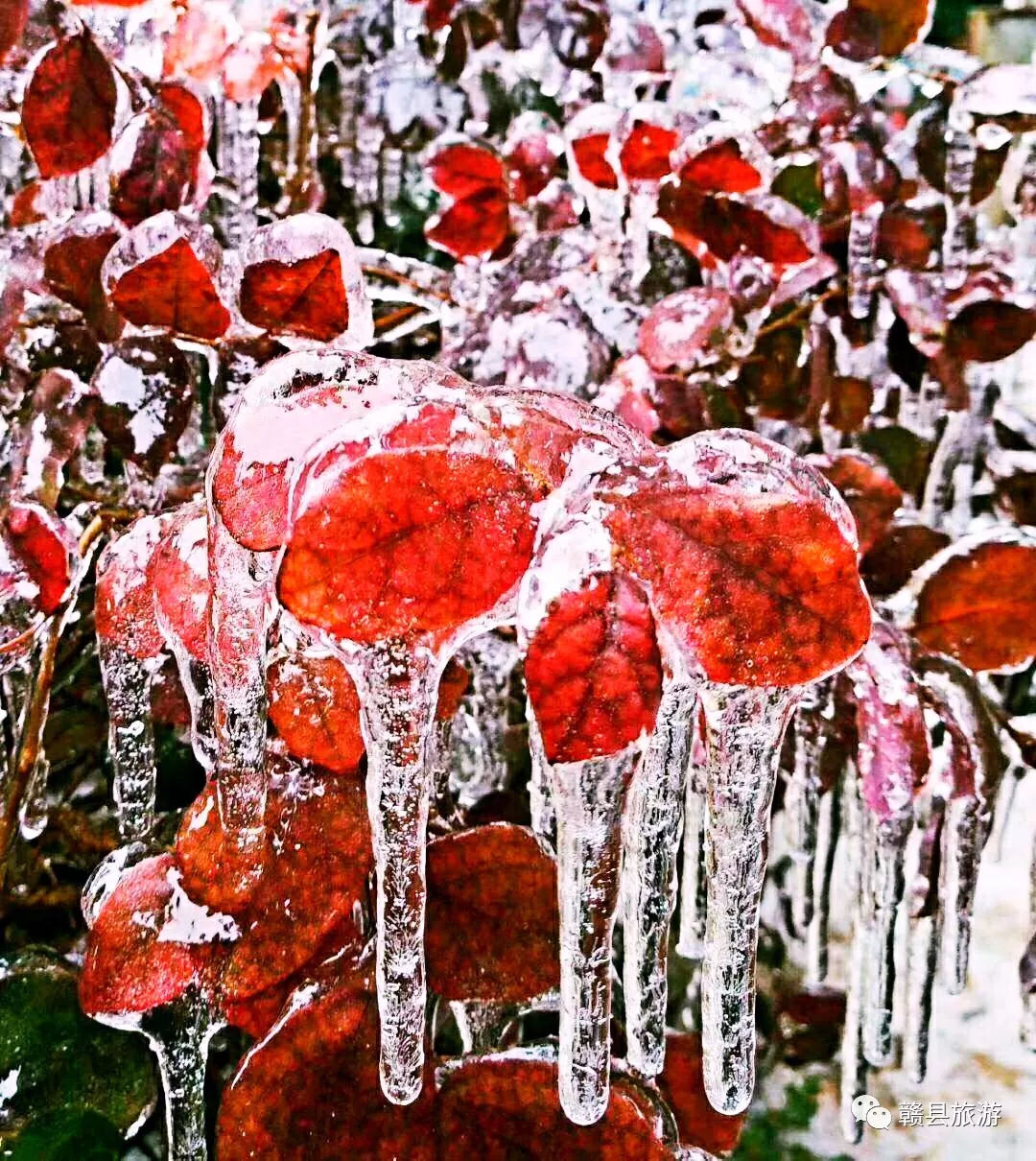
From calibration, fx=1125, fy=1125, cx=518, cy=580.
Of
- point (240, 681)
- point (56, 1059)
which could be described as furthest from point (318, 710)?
point (56, 1059)

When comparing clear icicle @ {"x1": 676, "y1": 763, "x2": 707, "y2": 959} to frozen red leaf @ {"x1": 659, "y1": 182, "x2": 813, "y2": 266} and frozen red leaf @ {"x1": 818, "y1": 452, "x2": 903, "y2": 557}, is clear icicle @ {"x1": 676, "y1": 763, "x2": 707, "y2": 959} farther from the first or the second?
frozen red leaf @ {"x1": 659, "y1": 182, "x2": 813, "y2": 266}

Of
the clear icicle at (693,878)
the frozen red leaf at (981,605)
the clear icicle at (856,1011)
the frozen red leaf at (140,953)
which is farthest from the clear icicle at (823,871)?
the frozen red leaf at (140,953)

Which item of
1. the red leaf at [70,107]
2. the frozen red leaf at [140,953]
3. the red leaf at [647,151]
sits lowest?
the frozen red leaf at [140,953]

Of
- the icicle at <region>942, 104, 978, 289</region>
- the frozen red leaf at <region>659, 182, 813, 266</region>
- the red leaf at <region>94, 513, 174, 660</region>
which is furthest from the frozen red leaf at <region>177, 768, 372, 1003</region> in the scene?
the icicle at <region>942, 104, 978, 289</region>

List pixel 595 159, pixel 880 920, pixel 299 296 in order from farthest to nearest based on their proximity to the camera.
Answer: pixel 595 159 → pixel 880 920 → pixel 299 296

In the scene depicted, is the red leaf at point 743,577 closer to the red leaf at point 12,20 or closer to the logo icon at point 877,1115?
the red leaf at point 12,20

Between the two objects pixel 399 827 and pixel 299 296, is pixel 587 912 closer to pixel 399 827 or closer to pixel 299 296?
pixel 399 827
